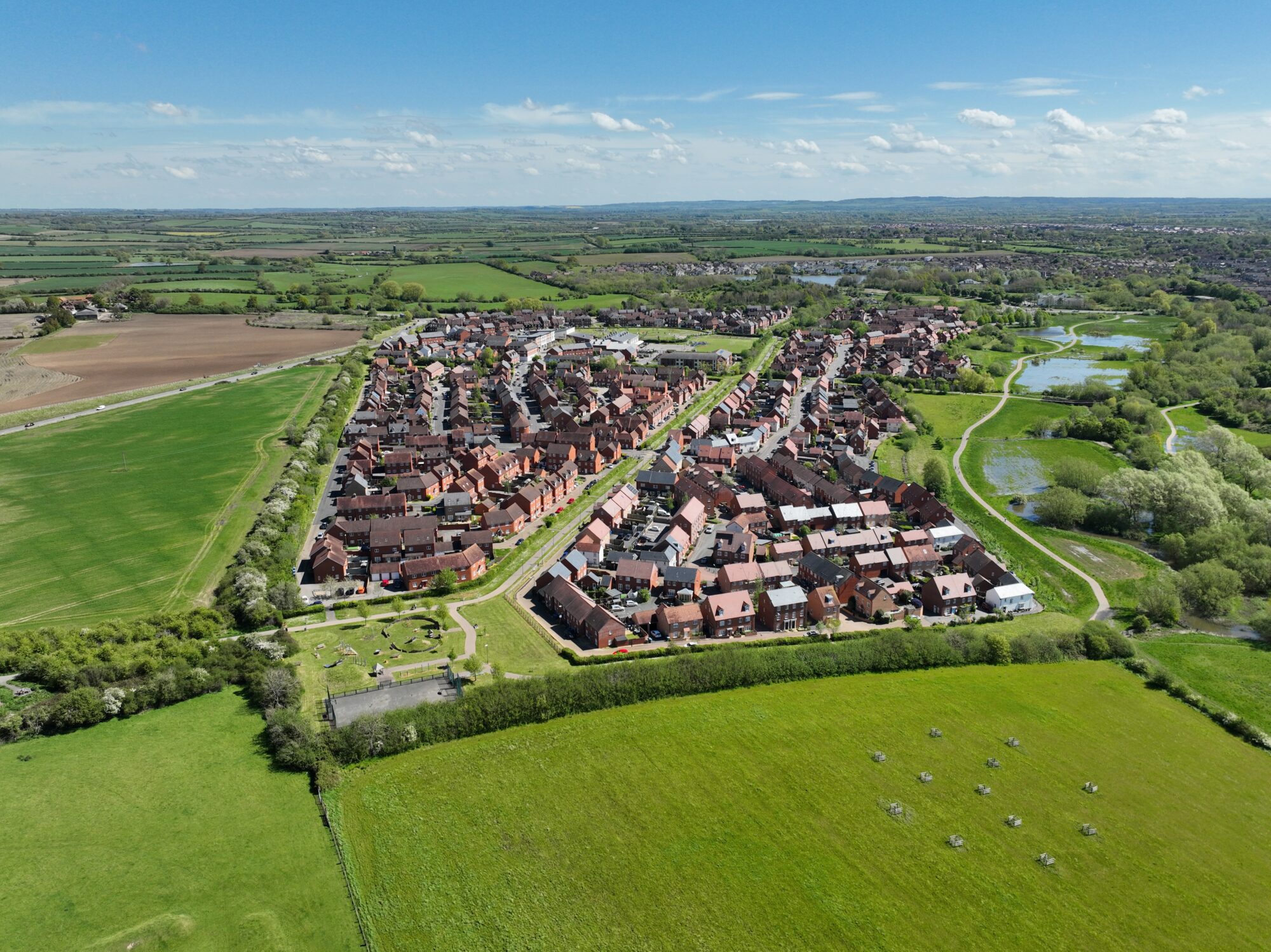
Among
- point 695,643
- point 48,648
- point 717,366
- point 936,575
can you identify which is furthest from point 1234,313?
point 48,648

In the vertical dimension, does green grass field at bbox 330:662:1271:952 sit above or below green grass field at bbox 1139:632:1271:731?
below

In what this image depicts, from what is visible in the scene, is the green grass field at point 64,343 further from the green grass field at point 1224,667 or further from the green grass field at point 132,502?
the green grass field at point 1224,667

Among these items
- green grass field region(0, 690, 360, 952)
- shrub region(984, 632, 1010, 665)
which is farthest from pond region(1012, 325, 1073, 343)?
green grass field region(0, 690, 360, 952)

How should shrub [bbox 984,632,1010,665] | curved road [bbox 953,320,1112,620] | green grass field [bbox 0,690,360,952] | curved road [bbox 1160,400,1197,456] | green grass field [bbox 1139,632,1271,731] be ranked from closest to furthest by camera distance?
green grass field [bbox 0,690,360,952], green grass field [bbox 1139,632,1271,731], shrub [bbox 984,632,1010,665], curved road [bbox 953,320,1112,620], curved road [bbox 1160,400,1197,456]

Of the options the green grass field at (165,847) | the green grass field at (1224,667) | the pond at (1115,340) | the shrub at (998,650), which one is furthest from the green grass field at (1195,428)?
the green grass field at (165,847)

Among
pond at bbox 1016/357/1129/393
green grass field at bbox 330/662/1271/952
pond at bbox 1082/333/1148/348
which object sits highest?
pond at bbox 1082/333/1148/348

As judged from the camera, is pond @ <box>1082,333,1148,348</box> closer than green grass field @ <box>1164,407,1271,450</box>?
No

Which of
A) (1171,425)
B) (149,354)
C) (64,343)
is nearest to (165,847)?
(1171,425)

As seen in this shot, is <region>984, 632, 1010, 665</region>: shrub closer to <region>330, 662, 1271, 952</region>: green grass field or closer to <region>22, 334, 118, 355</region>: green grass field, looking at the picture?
<region>330, 662, 1271, 952</region>: green grass field

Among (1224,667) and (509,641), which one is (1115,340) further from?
(509,641)
